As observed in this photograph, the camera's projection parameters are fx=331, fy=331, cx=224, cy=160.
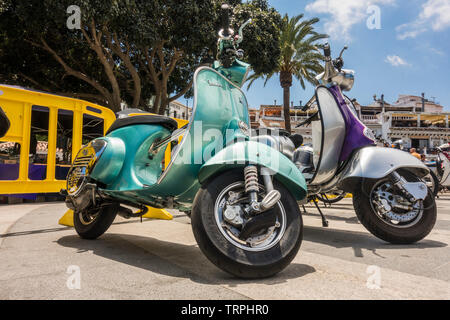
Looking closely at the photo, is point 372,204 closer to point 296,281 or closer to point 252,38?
point 296,281

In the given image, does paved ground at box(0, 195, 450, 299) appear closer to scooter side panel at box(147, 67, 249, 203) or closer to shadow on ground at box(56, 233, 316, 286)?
shadow on ground at box(56, 233, 316, 286)

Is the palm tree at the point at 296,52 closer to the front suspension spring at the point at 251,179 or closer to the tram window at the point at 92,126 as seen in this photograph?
the tram window at the point at 92,126

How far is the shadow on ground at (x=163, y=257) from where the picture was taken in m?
1.98

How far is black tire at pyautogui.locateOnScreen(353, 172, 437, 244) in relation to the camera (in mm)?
2939

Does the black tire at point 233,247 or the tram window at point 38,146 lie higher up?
the tram window at point 38,146

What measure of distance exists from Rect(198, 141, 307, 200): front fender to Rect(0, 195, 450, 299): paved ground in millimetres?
585

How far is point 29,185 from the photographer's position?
4527 millimetres

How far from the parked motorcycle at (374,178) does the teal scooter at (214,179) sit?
40.8 inches

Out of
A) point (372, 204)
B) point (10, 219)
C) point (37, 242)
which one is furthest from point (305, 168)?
point (10, 219)

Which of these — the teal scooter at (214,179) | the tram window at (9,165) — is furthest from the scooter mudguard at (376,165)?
the tram window at (9,165)

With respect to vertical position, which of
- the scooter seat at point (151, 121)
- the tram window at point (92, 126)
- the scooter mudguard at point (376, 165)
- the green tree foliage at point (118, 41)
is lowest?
the scooter mudguard at point (376, 165)

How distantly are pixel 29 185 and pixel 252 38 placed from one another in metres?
11.4

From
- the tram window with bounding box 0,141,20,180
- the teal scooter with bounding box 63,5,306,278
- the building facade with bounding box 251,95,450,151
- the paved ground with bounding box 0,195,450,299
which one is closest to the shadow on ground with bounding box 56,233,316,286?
the paved ground with bounding box 0,195,450,299
